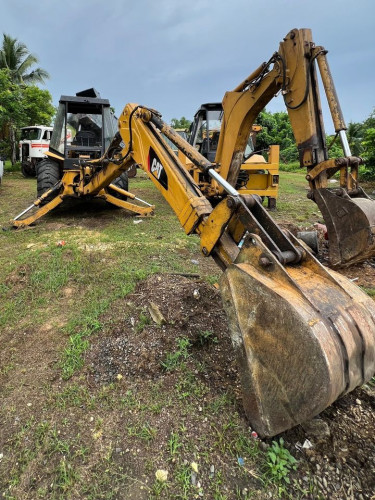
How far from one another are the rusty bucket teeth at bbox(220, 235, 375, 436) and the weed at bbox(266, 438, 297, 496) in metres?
0.10

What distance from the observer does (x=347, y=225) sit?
3.53 m

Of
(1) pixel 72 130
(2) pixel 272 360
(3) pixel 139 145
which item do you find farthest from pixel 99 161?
(2) pixel 272 360

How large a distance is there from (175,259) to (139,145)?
5.03 feet

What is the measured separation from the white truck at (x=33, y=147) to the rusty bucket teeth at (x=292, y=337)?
15.5m

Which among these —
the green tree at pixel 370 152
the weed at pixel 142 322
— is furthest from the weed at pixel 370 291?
the green tree at pixel 370 152

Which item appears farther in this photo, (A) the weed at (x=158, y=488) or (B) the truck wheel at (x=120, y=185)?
(B) the truck wheel at (x=120, y=185)

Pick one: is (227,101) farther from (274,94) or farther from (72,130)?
(72,130)

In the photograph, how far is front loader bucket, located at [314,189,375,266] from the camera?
3.37 meters

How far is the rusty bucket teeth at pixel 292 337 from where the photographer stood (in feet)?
4.55

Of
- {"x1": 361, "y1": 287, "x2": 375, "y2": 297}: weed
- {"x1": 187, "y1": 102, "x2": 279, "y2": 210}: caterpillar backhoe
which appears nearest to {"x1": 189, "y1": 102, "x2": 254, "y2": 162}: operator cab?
{"x1": 187, "y1": 102, "x2": 279, "y2": 210}: caterpillar backhoe

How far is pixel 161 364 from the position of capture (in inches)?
87.3

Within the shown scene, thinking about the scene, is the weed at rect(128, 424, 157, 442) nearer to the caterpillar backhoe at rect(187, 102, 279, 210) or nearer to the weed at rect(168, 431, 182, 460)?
the weed at rect(168, 431, 182, 460)

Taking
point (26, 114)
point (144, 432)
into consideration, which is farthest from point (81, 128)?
point (26, 114)

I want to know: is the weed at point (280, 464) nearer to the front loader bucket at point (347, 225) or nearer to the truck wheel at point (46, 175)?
the front loader bucket at point (347, 225)
